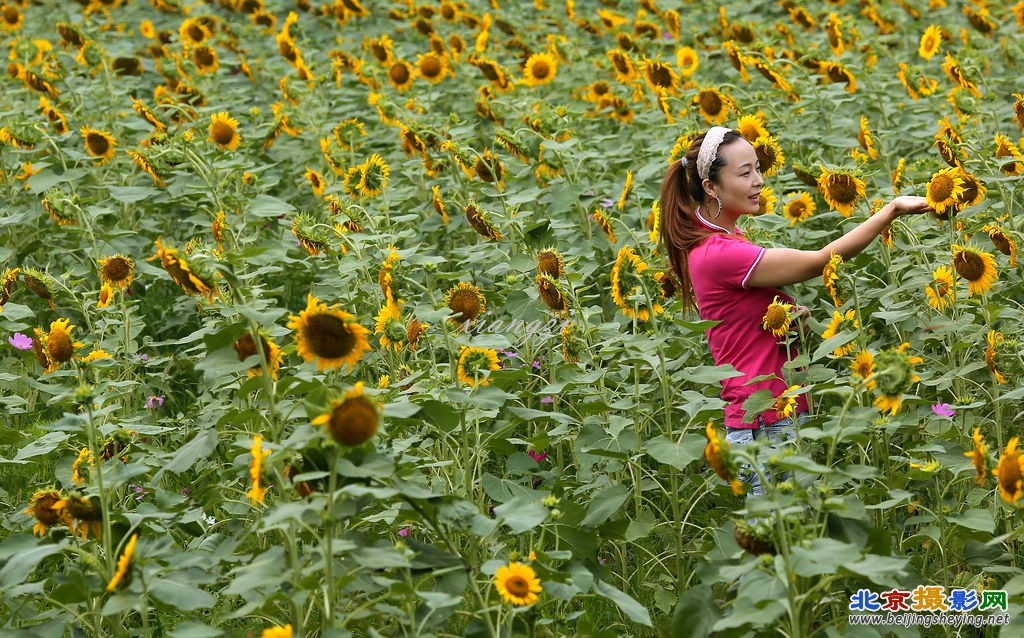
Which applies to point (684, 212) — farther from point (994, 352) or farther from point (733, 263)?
point (994, 352)

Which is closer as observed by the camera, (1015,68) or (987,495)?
(987,495)

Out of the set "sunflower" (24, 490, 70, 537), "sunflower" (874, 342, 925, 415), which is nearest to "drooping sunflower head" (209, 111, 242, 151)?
"sunflower" (24, 490, 70, 537)

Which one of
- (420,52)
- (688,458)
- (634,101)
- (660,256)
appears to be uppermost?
(688,458)

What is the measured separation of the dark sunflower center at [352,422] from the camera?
2.10 metres

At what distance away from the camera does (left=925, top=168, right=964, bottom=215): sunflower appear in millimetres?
3100

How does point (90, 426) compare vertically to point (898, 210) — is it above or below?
below

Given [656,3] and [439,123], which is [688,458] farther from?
[656,3]

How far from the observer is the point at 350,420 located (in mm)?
2096

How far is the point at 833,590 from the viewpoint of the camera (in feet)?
8.63

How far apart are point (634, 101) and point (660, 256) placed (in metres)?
1.92

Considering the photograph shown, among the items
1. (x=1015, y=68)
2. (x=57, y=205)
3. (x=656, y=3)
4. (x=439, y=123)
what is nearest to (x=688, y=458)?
(x=57, y=205)

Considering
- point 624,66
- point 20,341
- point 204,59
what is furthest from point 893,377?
point 204,59

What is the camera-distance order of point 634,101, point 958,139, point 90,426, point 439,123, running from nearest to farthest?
point 90,426
point 958,139
point 439,123
point 634,101

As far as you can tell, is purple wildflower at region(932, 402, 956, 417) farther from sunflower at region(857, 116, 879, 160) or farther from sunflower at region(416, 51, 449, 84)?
sunflower at region(416, 51, 449, 84)
